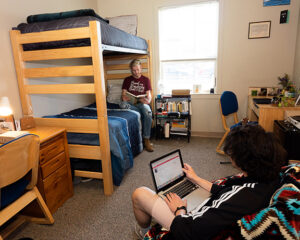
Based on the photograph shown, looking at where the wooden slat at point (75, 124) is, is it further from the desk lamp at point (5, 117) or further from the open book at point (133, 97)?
the open book at point (133, 97)

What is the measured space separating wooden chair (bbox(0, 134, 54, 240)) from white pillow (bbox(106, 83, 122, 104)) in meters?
2.16

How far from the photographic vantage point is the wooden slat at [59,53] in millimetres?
1865

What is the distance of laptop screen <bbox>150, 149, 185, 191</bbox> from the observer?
1.27 m

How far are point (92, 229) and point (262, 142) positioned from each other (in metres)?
1.45

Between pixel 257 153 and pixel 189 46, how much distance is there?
314 cm

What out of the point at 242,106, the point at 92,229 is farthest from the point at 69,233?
the point at 242,106

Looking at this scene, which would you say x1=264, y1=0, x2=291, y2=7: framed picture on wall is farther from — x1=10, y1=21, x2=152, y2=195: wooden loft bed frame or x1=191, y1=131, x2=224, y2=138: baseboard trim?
x1=10, y1=21, x2=152, y2=195: wooden loft bed frame

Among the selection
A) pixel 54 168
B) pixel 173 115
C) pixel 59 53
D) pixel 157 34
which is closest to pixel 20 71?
pixel 59 53

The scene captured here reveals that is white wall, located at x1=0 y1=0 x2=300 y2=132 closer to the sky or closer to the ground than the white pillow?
closer to the sky

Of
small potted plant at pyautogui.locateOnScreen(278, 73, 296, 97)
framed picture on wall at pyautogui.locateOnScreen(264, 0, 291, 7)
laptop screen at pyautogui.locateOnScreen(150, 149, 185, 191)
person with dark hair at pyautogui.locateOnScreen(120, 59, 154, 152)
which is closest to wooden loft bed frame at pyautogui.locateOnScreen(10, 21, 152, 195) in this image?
laptop screen at pyautogui.locateOnScreen(150, 149, 185, 191)

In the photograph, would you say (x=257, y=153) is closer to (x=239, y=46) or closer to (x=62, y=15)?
(x=62, y=15)

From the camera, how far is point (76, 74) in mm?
1913

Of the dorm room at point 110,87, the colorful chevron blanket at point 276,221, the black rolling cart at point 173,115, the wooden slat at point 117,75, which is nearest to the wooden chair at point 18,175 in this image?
the dorm room at point 110,87

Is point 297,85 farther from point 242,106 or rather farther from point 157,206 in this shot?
point 157,206
